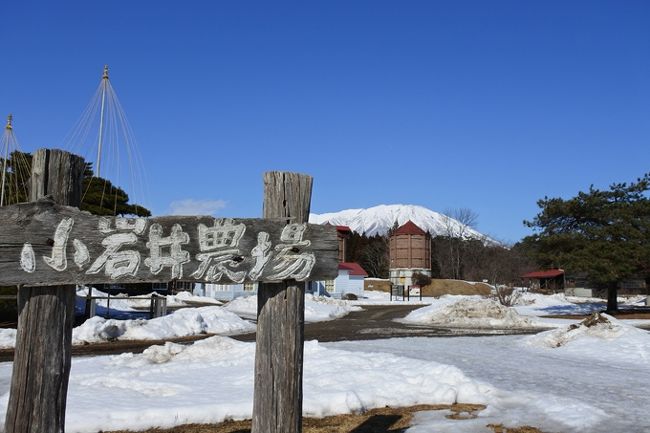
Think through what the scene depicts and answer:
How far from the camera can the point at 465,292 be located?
60.3 metres

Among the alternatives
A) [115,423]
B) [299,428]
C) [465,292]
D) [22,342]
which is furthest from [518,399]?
[465,292]

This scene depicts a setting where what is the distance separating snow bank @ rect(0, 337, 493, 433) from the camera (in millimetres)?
6719

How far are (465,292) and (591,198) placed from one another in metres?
31.9

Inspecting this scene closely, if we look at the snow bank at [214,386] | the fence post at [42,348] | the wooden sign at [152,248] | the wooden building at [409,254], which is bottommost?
the snow bank at [214,386]

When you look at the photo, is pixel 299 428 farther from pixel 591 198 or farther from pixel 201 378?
pixel 591 198

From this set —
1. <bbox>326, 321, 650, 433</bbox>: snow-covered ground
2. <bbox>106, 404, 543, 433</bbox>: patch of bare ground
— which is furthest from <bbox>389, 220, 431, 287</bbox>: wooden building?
<bbox>106, 404, 543, 433</bbox>: patch of bare ground

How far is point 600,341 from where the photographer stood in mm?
14531

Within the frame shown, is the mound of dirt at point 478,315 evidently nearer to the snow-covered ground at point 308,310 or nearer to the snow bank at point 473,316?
the snow bank at point 473,316

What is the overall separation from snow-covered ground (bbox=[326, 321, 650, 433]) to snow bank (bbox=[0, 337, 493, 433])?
0.83 meters

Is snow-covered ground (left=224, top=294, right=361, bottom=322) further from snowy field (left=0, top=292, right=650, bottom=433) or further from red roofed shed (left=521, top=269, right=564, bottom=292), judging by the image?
red roofed shed (left=521, top=269, right=564, bottom=292)

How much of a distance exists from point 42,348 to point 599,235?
29.3 m

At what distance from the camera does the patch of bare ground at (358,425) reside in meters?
6.33

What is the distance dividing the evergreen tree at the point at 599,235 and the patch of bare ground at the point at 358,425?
2338 centimetres

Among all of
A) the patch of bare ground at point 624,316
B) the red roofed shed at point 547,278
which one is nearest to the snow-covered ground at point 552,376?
the patch of bare ground at point 624,316
